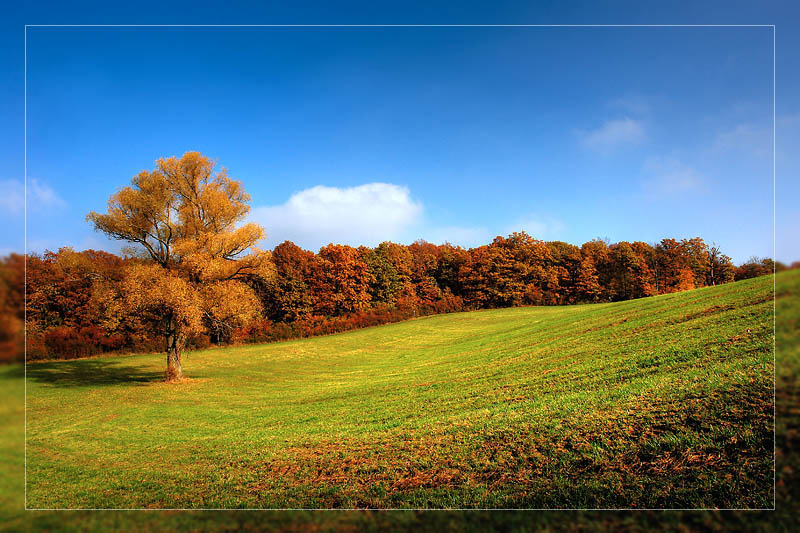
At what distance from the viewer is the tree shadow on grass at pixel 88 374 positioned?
1816 cm

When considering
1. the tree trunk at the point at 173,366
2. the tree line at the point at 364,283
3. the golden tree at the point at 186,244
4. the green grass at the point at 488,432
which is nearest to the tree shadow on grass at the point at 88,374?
the tree line at the point at 364,283

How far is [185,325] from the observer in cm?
1606

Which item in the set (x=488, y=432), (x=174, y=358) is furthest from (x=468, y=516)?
(x=174, y=358)

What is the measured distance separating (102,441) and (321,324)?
89.6ft

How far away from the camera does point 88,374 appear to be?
2020 cm

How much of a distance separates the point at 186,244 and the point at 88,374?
12.0 m

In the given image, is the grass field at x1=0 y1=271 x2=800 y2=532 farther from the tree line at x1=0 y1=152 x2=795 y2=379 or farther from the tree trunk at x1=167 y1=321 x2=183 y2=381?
the tree trunk at x1=167 y1=321 x2=183 y2=381

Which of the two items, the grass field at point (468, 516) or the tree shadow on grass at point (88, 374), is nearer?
the grass field at point (468, 516)

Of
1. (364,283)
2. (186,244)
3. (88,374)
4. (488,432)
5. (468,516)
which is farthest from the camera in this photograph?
(364,283)

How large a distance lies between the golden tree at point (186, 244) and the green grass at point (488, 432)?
12.7 feet

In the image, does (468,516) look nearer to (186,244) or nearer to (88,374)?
(186,244)

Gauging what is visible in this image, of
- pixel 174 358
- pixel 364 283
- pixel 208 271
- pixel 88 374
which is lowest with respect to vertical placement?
pixel 88 374

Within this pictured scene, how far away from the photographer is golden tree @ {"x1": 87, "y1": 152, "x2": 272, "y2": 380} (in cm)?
1540

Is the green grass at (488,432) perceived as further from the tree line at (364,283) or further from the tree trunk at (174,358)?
the tree trunk at (174,358)
